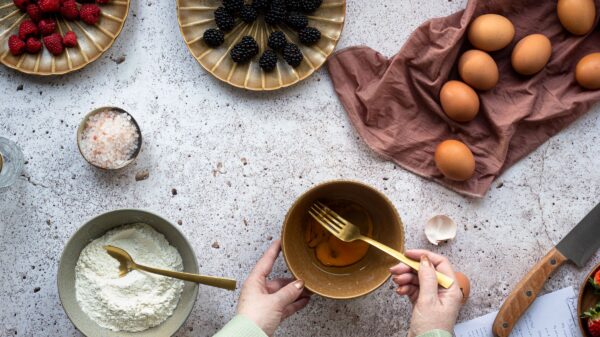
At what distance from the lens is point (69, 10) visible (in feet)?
4.59

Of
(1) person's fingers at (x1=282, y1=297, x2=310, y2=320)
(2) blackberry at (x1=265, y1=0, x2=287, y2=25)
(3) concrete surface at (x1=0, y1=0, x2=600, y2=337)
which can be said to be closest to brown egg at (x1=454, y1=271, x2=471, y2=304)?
(3) concrete surface at (x1=0, y1=0, x2=600, y2=337)

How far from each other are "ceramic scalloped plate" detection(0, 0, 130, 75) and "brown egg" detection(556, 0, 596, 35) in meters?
0.89

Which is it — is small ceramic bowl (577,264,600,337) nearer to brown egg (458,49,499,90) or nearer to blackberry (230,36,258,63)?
brown egg (458,49,499,90)

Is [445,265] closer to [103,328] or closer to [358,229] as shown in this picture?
[358,229]

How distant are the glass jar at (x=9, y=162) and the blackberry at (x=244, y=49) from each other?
1.62ft

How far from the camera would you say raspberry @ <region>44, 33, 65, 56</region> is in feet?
4.56

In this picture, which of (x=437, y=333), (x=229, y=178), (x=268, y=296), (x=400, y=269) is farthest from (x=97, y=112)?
(x=437, y=333)

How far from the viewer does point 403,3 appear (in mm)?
1472

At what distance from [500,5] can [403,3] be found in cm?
20

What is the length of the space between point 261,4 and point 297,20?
0.27 ft

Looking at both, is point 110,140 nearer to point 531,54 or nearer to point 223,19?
point 223,19

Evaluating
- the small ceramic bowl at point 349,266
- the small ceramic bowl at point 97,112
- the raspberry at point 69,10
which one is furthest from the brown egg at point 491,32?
the raspberry at point 69,10

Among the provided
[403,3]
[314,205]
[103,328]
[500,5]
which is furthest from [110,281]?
[500,5]

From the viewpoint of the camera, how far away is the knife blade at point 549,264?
55.3 inches
